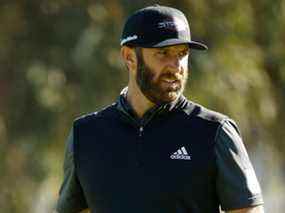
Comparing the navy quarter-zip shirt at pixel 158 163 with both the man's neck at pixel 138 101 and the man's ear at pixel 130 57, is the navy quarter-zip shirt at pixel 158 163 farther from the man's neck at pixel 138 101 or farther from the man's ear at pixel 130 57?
the man's ear at pixel 130 57

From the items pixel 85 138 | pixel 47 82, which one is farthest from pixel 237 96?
pixel 85 138

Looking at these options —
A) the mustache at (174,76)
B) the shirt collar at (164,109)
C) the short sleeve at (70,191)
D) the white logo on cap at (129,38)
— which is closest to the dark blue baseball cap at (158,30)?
the white logo on cap at (129,38)

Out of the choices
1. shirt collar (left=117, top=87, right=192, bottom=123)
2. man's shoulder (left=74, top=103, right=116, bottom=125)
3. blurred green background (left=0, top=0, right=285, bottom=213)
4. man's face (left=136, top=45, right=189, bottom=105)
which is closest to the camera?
man's face (left=136, top=45, right=189, bottom=105)

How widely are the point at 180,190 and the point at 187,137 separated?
23 centimetres

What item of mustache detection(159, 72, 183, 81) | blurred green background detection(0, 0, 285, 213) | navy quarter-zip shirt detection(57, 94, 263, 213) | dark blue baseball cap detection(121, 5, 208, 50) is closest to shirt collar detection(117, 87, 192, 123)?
navy quarter-zip shirt detection(57, 94, 263, 213)

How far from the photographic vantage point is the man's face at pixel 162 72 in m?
4.68

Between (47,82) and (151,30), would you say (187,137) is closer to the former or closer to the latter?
(151,30)

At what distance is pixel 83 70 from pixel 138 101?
7.11 meters

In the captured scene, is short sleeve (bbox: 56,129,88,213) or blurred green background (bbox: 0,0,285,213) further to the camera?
blurred green background (bbox: 0,0,285,213)

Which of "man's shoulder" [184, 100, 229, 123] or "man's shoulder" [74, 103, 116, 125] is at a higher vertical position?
"man's shoulder" [74, 103, 116, 125]

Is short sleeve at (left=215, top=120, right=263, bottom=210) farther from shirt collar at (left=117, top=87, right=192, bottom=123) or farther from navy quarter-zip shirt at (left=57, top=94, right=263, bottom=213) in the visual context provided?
shirt collar at (left=117, top=87, right=192, bottom=123)

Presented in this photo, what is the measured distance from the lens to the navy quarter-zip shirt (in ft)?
15.1

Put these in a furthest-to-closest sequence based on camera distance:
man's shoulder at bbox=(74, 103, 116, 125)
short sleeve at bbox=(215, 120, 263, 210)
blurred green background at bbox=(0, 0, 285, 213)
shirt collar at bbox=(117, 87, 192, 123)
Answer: blurred green background at bbox=(0, 0, 285, 213) < man's shoulder at bbox=(74, 103, 116, 125) < shirt collar at bbox=(117, 87, 192, 123) < short sleeve at bbox=(215, 120, 263, 210)

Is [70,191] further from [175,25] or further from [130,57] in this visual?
[175,25]
